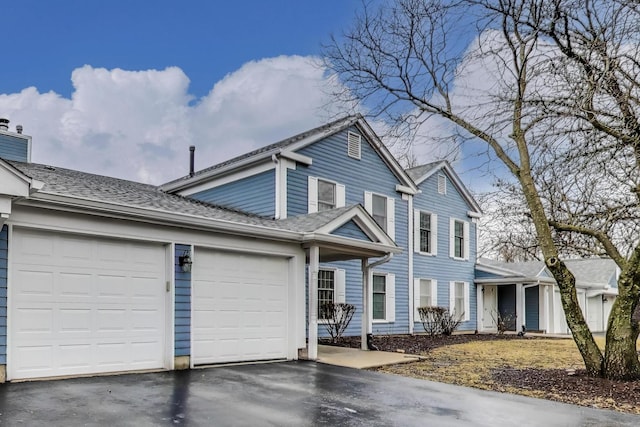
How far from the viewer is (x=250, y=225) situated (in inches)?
358

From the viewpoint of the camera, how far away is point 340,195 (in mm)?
15297

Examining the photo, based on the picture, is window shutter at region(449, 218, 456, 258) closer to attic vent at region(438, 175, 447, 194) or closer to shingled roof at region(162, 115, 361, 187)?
attic vent at region(438, 175, 447, 194)

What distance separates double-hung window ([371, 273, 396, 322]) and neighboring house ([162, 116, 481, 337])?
32mm

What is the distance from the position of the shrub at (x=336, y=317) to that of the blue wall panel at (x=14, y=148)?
8164 millimetres

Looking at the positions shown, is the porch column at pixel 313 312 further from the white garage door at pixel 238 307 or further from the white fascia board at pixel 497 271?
the white fascia board at pixel 497 271

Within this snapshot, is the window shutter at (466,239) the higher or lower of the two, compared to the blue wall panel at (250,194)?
lower

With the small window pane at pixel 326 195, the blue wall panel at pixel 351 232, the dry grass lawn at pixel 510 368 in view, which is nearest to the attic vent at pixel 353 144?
the small window pane at pixel 326 195

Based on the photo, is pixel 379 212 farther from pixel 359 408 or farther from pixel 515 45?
pixel 359 408

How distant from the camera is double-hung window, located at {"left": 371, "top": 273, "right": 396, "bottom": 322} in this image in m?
16.7

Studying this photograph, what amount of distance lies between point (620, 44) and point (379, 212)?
9807 mm

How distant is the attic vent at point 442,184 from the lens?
19828 mm

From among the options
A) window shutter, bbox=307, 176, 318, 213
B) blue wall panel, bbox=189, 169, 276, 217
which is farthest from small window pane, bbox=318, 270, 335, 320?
blue wall panel, bbox=189, 169, 276, 217

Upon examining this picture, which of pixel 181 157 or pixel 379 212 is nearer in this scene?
pixel 379 212

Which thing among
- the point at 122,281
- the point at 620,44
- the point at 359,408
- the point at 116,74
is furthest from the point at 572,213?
the point at 116,74
